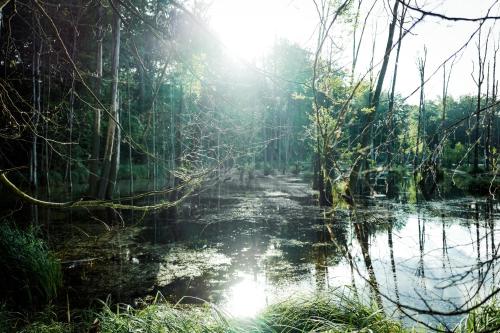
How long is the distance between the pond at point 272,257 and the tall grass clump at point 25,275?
303 mm

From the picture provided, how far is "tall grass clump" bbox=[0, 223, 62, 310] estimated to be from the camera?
168 inches

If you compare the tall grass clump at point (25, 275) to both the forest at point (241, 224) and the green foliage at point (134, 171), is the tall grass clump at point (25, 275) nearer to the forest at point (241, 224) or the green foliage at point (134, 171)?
the forest at point (241, 224)

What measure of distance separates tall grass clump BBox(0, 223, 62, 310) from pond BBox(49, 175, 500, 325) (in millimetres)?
303

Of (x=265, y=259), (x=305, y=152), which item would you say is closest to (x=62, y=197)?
(x=265, y=259)

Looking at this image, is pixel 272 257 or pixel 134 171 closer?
pixel 272 257

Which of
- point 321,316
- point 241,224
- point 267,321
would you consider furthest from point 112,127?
point 321,316

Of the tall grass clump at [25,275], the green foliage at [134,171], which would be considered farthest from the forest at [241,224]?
the green foliage at [134,171]

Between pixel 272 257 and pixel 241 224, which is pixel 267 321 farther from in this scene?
pixel 241 224

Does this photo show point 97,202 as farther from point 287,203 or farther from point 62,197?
point 62,197

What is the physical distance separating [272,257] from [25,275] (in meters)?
3.87

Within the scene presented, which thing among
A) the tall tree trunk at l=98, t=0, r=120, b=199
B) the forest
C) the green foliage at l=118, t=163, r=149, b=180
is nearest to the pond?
the forest

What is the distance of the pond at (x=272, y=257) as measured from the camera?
4516 mm

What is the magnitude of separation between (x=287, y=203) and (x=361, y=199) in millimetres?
2685

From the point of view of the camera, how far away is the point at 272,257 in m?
6.51
